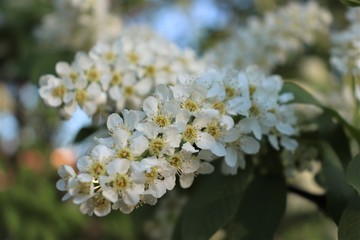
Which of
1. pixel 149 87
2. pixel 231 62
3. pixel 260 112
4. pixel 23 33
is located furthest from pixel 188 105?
pixel 23 33

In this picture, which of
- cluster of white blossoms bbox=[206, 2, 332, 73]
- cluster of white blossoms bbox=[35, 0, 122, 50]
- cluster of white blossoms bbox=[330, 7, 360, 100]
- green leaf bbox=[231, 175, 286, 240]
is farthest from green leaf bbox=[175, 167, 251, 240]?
cluster of white blossoms bbox=[35, 0, 122, 50]

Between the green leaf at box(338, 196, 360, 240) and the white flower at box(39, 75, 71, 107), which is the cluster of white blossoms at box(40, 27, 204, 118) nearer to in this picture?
the white flower at box(39, 75, 71, 107)

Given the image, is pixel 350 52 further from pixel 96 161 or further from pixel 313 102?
pixel 96 161

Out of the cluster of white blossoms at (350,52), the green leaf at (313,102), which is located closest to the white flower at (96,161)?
the green leaf at (313,102)

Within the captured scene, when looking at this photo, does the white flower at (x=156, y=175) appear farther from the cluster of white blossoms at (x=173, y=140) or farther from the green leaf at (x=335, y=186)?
the green leaf at (x=335, y=186)

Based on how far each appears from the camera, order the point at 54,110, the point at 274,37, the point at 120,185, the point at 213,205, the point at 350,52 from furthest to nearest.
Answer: the point at 54,110 < the point at 274,37 < the point at 350,52 < the point at 213,205 < the point at 120,185

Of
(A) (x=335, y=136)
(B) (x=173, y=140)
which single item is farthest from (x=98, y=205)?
(A) (x=335, y=136)

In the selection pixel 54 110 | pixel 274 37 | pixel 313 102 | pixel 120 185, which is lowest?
pixel 54 110
